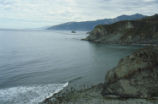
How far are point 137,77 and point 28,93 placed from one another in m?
11.7

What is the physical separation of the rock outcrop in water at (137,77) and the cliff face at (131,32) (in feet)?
173

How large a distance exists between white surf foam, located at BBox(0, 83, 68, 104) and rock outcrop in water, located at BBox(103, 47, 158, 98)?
6.68 metres

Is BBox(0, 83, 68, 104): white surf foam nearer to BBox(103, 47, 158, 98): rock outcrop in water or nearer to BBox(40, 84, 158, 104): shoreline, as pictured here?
BBox(40, 84, 158, 104): shoreline

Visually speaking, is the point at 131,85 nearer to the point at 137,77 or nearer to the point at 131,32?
the point at 137,77

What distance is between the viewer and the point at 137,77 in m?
13.4

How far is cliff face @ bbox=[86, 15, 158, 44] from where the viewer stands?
64062 millimetres

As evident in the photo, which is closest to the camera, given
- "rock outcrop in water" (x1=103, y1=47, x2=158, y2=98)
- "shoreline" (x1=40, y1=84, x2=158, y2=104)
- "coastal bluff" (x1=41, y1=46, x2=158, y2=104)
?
"shoreline" (x1=40, y1=84, x2=158, y2=104)

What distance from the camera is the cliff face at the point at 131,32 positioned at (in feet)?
210

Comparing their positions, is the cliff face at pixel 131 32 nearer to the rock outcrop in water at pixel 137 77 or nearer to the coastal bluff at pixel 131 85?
the rock outcrop in water at pixel 137 77

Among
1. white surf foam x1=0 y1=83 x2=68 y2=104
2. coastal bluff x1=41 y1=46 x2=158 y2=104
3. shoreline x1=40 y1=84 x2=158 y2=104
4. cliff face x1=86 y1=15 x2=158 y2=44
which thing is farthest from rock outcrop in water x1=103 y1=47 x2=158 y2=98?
cliff face x1=86 y1=15 x2=158 y2=44

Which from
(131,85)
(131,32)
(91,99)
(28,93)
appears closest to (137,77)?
(131,85)

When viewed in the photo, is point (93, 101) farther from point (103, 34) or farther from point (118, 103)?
point (103, 34)

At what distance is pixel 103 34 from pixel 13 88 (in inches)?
2594

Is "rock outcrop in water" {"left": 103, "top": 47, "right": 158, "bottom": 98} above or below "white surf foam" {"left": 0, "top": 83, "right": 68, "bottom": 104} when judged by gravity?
above
